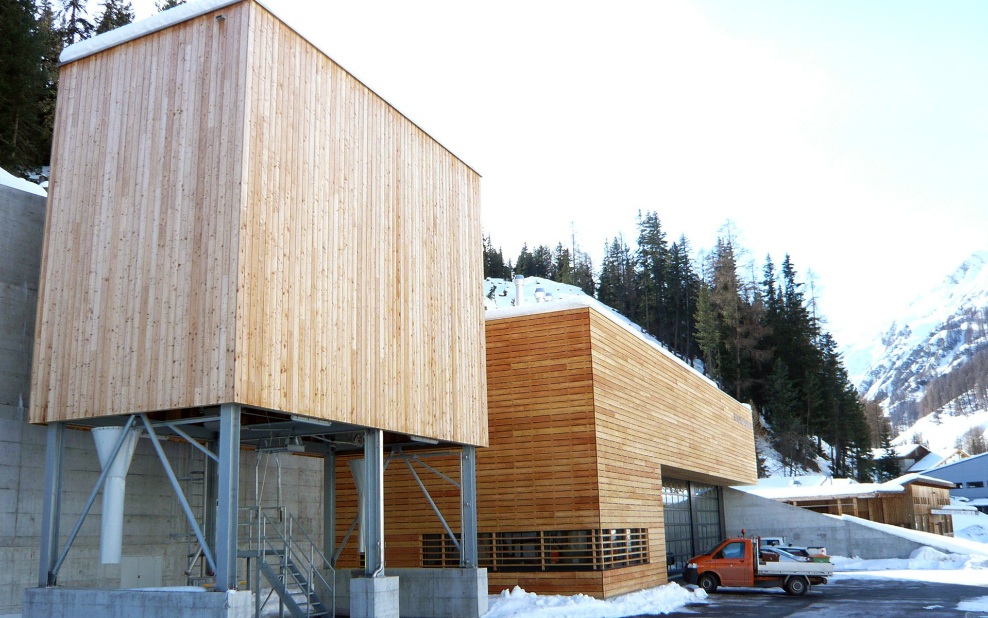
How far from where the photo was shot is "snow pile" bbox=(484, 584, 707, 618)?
18391mm

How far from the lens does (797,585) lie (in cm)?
2327

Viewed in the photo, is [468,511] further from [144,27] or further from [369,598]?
[144,27]

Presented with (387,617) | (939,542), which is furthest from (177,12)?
(939,542)

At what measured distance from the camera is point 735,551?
2442 centimetres

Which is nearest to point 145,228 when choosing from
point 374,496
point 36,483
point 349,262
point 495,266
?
point 349,262

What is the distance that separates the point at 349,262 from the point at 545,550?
31.5ft

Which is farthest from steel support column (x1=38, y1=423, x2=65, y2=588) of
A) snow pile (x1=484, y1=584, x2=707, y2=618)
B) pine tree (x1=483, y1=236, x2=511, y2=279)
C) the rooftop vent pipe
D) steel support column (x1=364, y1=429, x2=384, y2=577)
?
pine tree (x1=483, y1=236, x2=511, y2=279)

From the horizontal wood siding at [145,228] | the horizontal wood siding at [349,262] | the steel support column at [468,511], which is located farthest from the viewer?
the steel support column at [468,511]

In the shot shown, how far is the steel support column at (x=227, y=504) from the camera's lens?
11.8m

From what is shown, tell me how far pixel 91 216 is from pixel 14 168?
26924 millimetres

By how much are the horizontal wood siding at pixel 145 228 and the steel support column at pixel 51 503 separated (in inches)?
18.2

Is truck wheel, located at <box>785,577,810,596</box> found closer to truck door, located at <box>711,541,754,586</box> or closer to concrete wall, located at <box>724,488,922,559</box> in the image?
truck door, located at <box>711,541,754,586</box>

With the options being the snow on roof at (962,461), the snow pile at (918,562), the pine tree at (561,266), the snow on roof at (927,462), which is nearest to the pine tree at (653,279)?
the pine tree at (561,266)

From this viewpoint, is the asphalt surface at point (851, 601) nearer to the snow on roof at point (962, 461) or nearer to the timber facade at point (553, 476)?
the timber facade at point (553, 476)
